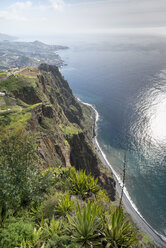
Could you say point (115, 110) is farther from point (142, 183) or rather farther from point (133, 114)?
point (142, 183)

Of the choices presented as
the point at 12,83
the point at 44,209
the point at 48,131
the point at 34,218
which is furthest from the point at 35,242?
the point at 12,83

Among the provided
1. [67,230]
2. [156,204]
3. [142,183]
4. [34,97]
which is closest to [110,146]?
[142,183]

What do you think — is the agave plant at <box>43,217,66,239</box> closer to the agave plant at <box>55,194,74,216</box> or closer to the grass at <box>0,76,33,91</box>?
the agave plant at <box>55,194,74,216</box>

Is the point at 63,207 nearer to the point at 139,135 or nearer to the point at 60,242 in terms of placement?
the point at 60,242

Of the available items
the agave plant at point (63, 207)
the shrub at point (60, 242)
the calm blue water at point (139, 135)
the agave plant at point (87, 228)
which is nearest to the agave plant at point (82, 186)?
the agave plant at point (63, 207)

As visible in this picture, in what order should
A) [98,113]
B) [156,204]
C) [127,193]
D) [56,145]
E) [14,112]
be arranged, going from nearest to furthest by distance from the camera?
[14,112]
[56,145]
[156,204]
[127,193]
[98,113]

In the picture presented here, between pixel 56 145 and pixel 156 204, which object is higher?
pixel 56 145

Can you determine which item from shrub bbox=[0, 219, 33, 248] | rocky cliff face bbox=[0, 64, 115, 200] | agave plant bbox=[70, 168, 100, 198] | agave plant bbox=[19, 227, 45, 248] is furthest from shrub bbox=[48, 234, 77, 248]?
rocky cliff face bbox=[0, 64, 115, 200]
